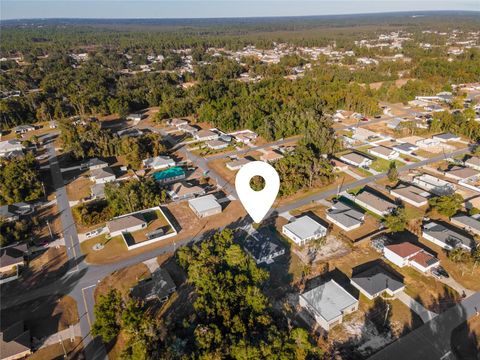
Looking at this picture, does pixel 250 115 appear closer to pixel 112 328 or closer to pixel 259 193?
pixel 259 193

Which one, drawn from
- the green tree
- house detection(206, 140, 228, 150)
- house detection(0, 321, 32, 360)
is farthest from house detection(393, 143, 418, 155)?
house detection(0, 321, 32, 360)

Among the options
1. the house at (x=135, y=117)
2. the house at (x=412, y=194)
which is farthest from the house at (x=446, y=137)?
the house at (x=135, y=117)

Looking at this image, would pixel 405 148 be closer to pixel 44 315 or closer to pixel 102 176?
pixel 102 176

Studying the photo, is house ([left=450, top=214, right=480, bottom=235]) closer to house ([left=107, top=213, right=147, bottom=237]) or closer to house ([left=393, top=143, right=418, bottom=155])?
house ([left=393, top=143, right=418, bottom=155])

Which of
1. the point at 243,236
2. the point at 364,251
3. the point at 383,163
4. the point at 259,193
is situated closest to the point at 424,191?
the point at 383,163

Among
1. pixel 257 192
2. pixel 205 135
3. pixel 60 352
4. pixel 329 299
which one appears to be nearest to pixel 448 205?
pixel 329 299

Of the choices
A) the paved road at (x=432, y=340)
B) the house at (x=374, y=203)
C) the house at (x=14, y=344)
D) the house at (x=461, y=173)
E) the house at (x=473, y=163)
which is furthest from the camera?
the house at (x=473, y=163)

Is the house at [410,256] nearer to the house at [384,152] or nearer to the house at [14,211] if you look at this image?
the house at [384,152]
